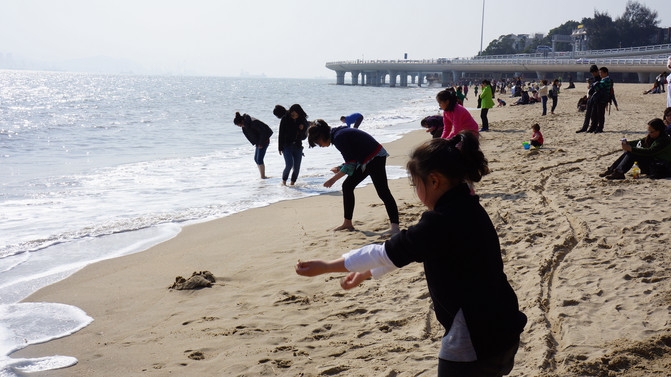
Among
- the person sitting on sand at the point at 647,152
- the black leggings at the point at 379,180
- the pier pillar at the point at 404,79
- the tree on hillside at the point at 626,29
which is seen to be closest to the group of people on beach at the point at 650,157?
the person sitting on sand at the point at 647,152

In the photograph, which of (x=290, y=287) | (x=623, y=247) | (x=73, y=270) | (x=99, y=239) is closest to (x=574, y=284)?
(x=623, y=247)

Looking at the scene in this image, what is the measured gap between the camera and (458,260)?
2.31 metres

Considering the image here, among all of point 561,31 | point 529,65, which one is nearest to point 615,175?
point 529,65

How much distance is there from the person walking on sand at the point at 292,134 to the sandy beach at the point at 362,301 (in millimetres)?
3461

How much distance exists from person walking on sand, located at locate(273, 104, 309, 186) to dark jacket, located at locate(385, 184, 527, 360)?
9.23m

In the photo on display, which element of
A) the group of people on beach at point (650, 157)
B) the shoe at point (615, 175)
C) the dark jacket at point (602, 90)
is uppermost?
the dark jacket at point (602, 90)

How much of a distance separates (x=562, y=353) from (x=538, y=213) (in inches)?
143

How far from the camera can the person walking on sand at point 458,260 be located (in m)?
2.28

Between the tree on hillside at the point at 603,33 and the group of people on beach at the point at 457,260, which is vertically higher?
the tree on hillside at the point at 603,33

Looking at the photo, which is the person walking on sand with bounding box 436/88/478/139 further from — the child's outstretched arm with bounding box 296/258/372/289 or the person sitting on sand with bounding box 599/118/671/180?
the child's outstretched arm with bounding box 296/258/372/289

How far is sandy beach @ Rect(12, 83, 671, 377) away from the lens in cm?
399

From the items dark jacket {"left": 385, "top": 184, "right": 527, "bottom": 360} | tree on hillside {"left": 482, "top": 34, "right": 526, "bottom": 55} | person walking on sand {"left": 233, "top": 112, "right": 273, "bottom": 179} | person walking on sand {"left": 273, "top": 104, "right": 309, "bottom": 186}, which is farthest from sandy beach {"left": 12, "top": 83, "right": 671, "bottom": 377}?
tree on hillside {"left": 482, "top": 34, "right": 526, "bottom": 55}

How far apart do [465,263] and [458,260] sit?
27 mm

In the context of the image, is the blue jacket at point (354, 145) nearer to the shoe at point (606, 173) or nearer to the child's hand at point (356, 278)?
the shoe at point (606, 173)
